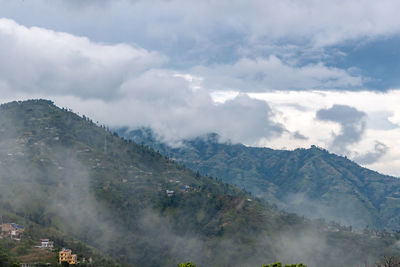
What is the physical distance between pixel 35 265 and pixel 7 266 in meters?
19.6

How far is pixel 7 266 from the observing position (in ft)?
581

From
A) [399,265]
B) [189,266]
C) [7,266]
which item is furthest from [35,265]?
[399,265]

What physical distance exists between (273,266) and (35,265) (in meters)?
156

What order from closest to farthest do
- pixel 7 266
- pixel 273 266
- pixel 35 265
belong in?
pixel 273 266
pixel 7 266
pixel 35 265

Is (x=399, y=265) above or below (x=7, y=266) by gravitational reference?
above

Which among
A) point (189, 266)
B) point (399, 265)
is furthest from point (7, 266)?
point (399, 265)

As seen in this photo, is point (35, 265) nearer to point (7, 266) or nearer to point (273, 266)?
point (7, 266)

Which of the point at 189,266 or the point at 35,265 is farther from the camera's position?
the point at 35,265

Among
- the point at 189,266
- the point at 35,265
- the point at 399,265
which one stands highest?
the point at 399,265

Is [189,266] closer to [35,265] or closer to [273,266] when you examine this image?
[273,266]

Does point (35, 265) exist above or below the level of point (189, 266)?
below

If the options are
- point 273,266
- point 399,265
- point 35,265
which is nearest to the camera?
point 273,266

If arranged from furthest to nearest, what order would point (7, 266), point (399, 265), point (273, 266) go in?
1. point (7, 266)
2. point (399, 265)
3. point (273, 266)

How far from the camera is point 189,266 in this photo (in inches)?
3351
